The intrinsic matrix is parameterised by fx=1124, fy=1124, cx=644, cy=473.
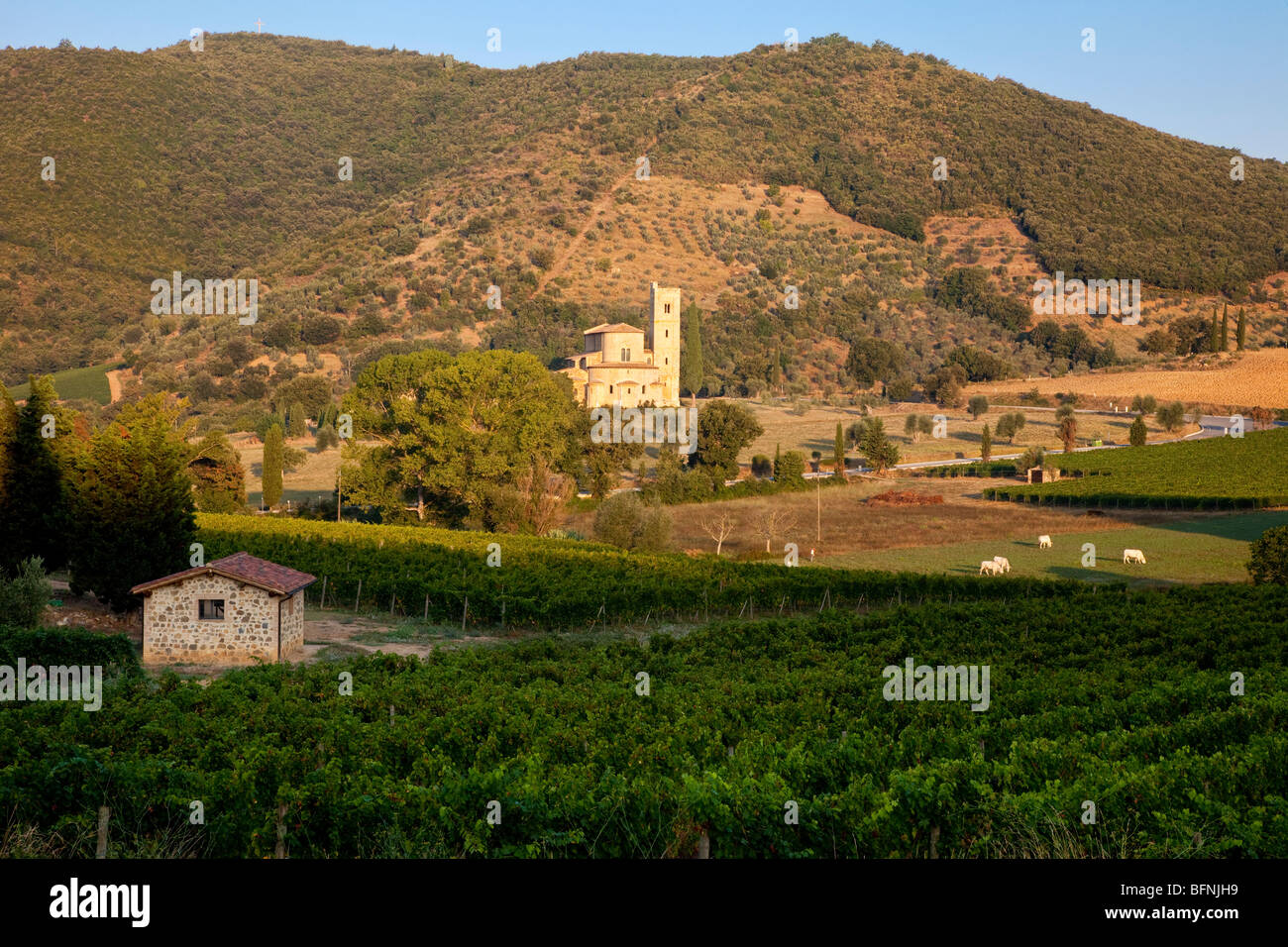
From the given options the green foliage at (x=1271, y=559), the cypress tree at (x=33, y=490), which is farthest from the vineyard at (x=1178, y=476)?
the cypress tree at (x=33, y=490)

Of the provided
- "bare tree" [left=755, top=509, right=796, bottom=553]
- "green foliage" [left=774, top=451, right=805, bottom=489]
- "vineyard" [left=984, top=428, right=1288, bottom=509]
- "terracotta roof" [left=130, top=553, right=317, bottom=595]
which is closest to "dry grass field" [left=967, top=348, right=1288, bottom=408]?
"vineyard" [left=984, top=428, right=1288, bottom=509]

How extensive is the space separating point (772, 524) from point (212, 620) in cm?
2768

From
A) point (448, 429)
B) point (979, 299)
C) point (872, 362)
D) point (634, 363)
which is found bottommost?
point (448, 429)

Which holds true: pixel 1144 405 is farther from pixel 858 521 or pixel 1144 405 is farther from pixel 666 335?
pixel 858 521

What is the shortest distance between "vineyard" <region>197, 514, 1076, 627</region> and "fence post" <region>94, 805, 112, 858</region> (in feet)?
67.6

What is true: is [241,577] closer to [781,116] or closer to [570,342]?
[570,342]

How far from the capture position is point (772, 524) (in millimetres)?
49344

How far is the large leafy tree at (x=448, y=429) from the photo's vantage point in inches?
2121

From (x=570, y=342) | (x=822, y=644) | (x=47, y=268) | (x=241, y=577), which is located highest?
(x=47, y=268)

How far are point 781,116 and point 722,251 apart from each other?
1990 inches

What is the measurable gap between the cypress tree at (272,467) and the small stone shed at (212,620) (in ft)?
94.2

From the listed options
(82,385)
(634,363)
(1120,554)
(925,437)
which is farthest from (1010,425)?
(82,385)

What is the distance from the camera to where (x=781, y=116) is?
17500 centimetres
